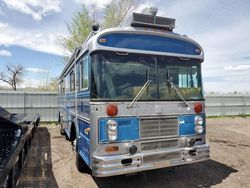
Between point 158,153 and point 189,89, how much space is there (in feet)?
4.70

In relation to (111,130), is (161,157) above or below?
below

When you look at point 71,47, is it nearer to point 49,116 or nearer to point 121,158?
point 49,116

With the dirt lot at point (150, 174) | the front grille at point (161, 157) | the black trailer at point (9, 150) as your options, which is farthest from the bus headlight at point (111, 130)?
the black trailer at point (9, 150)

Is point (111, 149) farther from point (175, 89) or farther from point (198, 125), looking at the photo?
point (198, 125)

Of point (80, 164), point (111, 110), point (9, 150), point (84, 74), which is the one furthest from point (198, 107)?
point (9, 150)

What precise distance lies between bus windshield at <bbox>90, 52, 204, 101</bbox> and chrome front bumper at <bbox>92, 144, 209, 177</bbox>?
0.95 metres

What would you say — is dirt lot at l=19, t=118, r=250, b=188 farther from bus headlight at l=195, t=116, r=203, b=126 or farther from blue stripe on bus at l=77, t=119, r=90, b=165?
bus headlight at l=195, t=116, r=203, b=126

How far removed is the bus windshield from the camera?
3898 millimetres

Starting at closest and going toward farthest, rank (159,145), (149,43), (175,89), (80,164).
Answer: (159,145), (149,43), (175,89), (80,164)

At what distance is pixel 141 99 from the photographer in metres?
4.11

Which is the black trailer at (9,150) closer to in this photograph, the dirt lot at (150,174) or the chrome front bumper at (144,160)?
the dirt lot at (150,174)

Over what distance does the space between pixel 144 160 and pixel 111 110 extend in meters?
1.02

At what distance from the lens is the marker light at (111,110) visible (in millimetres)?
3848

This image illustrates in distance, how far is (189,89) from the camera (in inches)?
184
